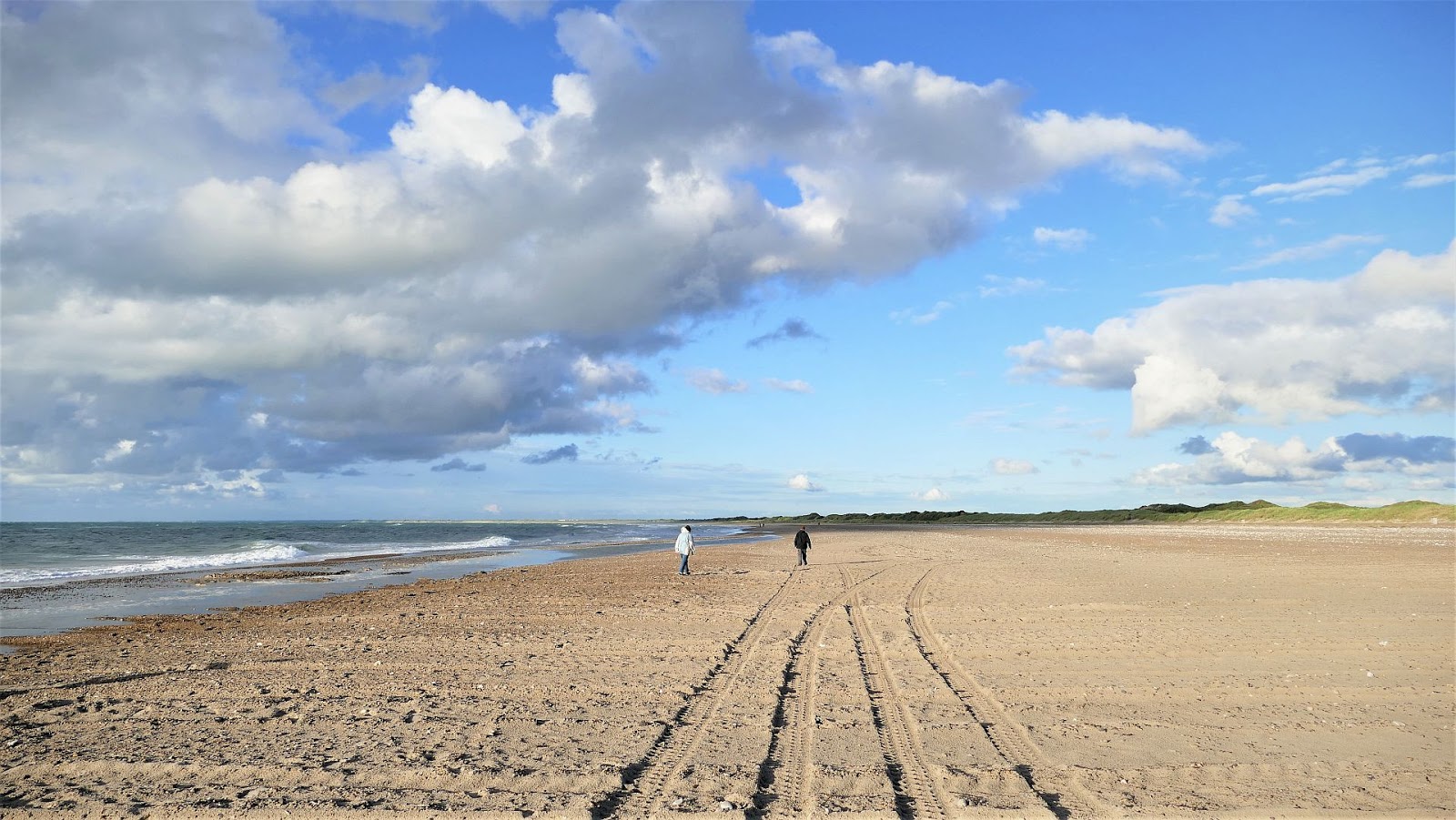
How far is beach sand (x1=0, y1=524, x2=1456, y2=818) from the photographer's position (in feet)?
21.2

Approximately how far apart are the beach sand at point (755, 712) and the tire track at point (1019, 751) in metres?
0.04

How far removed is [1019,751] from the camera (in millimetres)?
7473

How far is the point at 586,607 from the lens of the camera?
17.6 m

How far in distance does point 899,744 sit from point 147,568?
37.3m

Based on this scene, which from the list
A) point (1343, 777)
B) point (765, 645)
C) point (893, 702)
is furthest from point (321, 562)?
point (1343, 777)

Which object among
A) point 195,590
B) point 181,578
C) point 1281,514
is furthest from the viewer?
point 1281,514

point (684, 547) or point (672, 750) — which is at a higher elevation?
point (684, 547)

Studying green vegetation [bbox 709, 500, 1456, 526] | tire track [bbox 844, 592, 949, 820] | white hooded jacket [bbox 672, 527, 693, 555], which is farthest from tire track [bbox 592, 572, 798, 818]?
green vegetation [bbox 709, 500, 1456, 526]

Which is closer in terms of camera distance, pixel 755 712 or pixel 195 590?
pixel 755 712

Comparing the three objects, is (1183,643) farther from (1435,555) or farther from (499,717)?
(1435,555)

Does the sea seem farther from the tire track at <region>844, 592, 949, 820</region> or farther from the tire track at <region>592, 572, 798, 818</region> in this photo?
the tire track at <region>844, 592, 949, 820</region>

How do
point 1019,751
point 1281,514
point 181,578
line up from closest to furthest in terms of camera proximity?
point 1019,751 < point 181,578 < point 1281,514

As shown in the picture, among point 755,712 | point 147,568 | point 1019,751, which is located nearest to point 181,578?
point 147,568

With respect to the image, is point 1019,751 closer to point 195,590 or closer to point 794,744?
point 794,744
